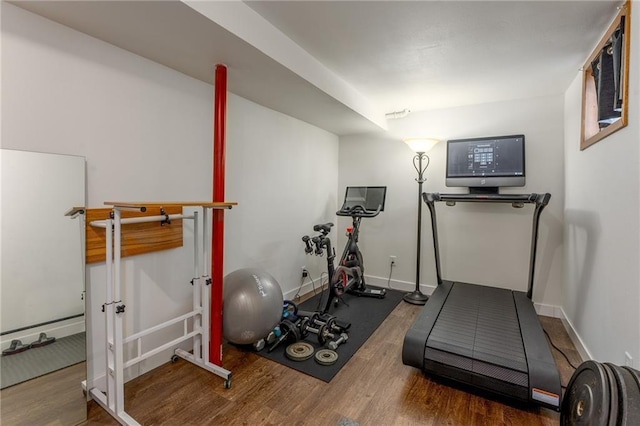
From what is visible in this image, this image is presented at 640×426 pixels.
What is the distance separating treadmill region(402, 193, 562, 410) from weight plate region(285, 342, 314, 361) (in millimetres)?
788

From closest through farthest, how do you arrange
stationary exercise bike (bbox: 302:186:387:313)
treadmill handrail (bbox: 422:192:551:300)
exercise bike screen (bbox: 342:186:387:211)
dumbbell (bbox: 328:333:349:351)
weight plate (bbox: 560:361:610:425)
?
weight plate (bbox: 560:361:610:425) < dumbbell (bbox: 328:333:349:351) < treadmill handrail (bbox: 422:192:551:300) < stationary exercise bike (bbox: 302:186:387:313) < exercise bike screen (bbox: 342:186:387:211)

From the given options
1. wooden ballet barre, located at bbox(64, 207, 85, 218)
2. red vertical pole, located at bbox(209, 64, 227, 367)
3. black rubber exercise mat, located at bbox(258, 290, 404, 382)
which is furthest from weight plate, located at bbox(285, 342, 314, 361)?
wooden ballet barre, located at bbox(64, 207, 85, 218)

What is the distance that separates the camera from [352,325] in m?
3.06

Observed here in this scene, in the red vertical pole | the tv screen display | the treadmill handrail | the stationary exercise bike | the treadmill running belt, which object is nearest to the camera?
the treadmill running belt

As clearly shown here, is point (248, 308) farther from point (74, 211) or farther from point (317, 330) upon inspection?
point (74, 211)

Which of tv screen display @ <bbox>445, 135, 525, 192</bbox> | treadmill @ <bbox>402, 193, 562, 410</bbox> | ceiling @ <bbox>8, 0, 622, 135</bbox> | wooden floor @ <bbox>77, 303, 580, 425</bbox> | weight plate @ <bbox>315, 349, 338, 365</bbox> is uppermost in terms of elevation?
ceiling @ <bbox>8, 0, 622, 135</bbox>

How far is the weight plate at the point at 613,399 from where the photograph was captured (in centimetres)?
107

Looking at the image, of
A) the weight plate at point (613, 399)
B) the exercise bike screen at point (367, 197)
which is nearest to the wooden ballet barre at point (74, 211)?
the weight plate at point (613, 399)

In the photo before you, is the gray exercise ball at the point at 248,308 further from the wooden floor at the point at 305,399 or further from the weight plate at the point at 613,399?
the weight plate at the point at 613,399

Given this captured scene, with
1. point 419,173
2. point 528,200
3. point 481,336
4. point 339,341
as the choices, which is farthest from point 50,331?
point 528,200

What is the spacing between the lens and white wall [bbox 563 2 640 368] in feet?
5.32

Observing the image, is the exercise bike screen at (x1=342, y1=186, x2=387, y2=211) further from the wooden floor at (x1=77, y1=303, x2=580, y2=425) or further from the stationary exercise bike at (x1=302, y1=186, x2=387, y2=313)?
the wooden floor at (x1=77, y1=303, x2=580, y2=425)

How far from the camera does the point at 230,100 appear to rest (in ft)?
9.27

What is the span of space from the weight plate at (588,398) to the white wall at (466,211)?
7.57 feet
